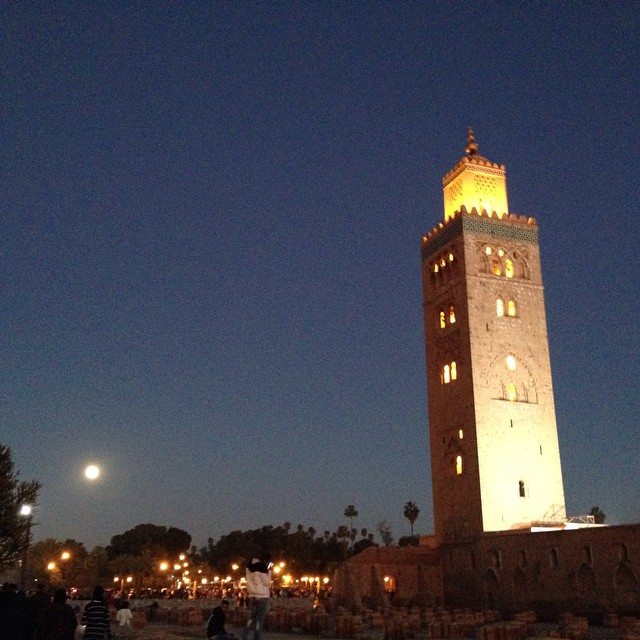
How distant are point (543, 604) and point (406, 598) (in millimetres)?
8546

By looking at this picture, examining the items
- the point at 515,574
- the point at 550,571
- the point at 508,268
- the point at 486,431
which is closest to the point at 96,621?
the point at 550,571

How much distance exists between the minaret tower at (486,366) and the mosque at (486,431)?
0.07 metres

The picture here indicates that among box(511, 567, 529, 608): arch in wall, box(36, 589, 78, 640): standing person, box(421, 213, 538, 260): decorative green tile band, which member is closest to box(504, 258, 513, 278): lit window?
box(421, 213, 538, 260): decorative green tile band

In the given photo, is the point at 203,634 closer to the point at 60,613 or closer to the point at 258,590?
the point at 258,590

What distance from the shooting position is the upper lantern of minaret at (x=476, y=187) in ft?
143

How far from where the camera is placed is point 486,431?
3838cm

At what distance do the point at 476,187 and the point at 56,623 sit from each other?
38.4m

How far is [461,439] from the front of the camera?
1549 inches

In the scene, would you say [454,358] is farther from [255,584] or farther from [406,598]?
[255,584]

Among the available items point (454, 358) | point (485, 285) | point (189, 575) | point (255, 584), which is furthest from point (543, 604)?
point (189, 575)

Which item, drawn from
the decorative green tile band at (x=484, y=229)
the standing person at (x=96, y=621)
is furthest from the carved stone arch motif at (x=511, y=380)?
the standing person at (x=96, y=621)

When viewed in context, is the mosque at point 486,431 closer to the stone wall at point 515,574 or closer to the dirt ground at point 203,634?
the stone wall at point 515,574

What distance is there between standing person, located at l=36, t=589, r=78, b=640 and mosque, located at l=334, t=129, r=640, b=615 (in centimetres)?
2202

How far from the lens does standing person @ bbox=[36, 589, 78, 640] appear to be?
9.26 m
